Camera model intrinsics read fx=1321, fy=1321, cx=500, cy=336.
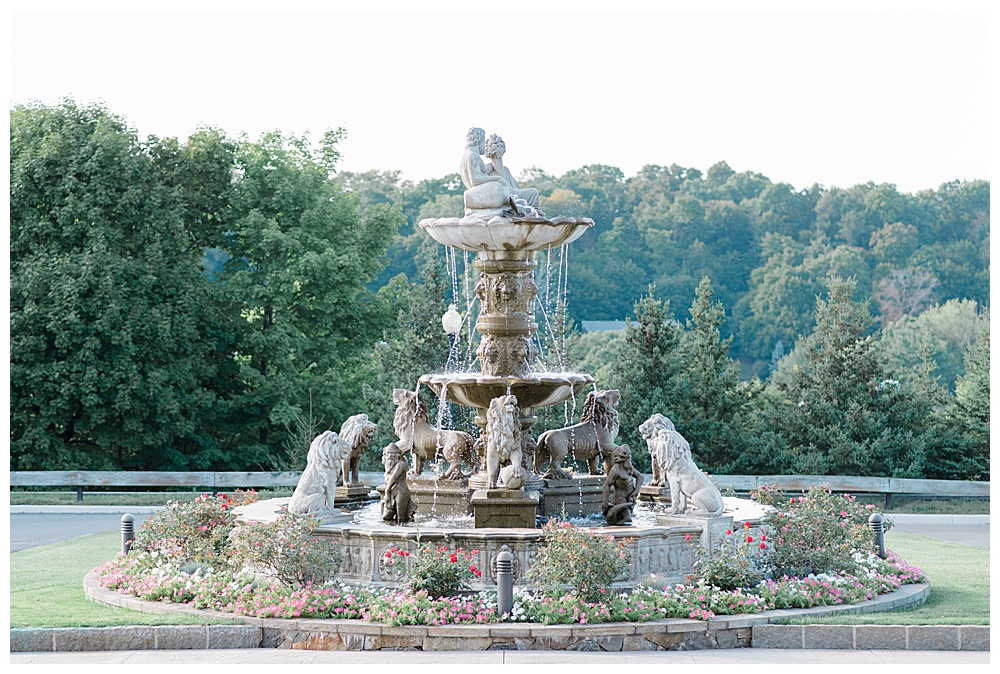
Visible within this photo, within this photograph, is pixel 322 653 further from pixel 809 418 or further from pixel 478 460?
pixel 809 418

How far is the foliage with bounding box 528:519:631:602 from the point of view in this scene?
41.4 ft

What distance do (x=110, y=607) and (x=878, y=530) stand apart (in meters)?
8.78

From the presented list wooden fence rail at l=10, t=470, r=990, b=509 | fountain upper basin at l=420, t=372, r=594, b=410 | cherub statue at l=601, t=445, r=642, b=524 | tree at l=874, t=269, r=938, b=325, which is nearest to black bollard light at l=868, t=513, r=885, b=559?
cherub statue at l=601, t=445, r=642, b=524

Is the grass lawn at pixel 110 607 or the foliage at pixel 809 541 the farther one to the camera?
the foliage at pixel 809 541

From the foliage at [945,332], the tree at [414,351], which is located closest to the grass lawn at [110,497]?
the tree at [414,351]

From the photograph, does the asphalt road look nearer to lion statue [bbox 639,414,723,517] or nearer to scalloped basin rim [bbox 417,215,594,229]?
lion statue [bbox 639,414,723,517]

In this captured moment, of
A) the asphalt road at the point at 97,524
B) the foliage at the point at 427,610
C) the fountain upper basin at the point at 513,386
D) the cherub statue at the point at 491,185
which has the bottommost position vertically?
the asphalt road at the point at 97,524

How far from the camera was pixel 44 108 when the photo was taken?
3192 cm

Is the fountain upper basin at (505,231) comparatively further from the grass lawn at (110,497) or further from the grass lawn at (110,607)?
the grass lawn at (110,497)

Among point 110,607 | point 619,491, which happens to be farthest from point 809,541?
point 110,607

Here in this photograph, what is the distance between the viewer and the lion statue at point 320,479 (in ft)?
47.3

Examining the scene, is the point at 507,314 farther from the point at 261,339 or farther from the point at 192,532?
the point at 261,339

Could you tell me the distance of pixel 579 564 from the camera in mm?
12648

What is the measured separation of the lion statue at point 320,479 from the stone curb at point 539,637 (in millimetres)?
2322
